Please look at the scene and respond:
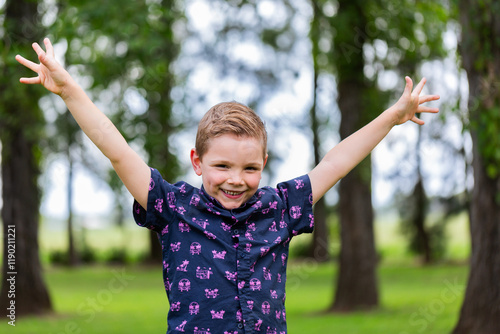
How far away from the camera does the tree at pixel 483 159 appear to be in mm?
6258

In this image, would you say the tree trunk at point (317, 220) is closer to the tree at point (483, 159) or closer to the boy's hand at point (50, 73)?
the tree at point (483, 159)

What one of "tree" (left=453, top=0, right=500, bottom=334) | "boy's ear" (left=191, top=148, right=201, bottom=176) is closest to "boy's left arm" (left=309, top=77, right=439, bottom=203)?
"boy's ear" (left=191, top=148, right=201, bottom=176)

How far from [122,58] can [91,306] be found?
676cm

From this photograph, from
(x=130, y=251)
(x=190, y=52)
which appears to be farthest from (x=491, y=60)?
(x=130, y=251)

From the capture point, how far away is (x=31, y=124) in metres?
10.3

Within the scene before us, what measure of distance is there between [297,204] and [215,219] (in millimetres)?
362

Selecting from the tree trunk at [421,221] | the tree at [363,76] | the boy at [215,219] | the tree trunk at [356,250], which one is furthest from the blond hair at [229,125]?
the tree trunk at [421,221]

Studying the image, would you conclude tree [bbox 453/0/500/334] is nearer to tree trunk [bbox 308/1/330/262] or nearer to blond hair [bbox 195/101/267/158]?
blond hair [bbox 195/101/267/158]

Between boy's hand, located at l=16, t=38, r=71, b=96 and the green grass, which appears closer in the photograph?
boy's hand, located at l=16, t=38, r=71, b=96

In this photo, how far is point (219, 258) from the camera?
243 cm

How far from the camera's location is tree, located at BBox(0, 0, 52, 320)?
10219 mm

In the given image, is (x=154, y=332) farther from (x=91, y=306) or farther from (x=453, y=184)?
(x=453, y=184)

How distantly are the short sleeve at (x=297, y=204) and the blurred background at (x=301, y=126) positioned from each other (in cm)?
378

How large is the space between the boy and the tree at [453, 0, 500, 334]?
13.9ft
